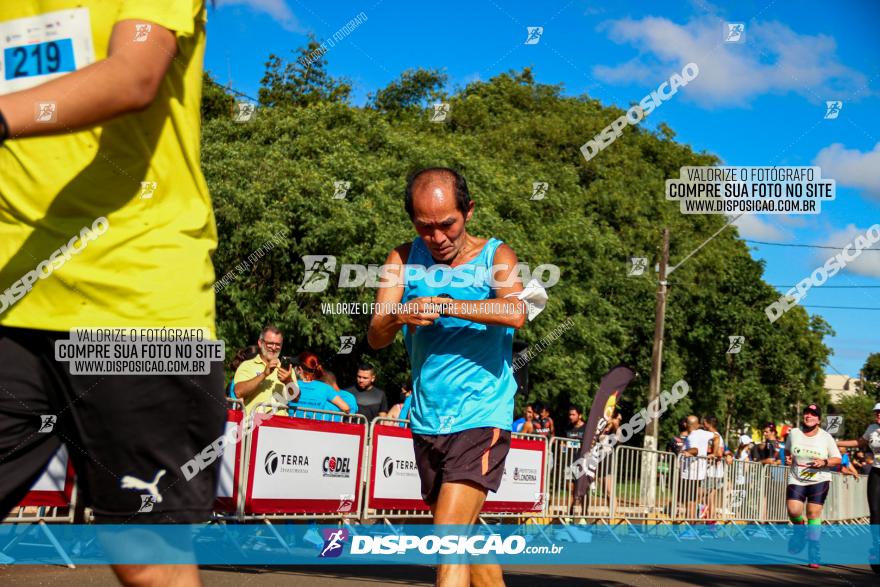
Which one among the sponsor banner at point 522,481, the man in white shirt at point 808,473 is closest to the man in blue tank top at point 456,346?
the sponsor banner at point 522,481

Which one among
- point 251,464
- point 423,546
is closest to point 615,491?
point 251,464

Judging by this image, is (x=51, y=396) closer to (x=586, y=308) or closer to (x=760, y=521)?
(x=760, y=521)

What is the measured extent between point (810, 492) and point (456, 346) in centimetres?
1214

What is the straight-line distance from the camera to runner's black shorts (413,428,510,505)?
15.4ft

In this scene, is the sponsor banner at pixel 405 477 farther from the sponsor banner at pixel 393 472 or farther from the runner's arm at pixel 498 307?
the runner's arm at pixel 498 307

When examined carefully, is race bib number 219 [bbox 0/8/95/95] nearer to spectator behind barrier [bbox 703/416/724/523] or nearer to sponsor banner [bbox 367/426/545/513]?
sponsor banner [bbox 367/426/545/513]

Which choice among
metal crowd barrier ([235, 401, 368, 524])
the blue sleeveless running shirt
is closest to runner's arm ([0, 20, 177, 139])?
the blue sleeveless running shirt

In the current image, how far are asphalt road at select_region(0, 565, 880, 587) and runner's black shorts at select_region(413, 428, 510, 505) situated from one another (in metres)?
2.53

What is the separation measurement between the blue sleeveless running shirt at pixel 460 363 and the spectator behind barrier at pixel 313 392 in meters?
6.52

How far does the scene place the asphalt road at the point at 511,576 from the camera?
8.12 metres

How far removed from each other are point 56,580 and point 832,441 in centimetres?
1142

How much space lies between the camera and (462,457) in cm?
470

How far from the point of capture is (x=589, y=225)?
118ft

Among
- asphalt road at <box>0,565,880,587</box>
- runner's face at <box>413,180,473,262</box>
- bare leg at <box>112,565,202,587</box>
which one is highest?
runner's face at <box>413,180,473,262</box>
